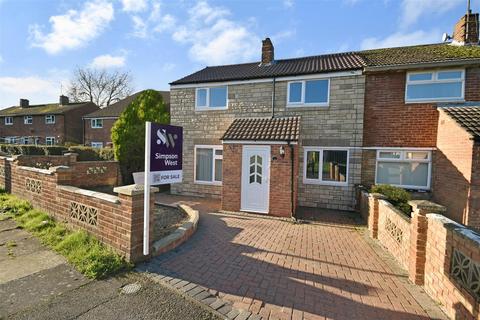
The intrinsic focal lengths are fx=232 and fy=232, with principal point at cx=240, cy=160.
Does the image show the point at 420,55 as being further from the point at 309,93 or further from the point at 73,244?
the point at 73,244

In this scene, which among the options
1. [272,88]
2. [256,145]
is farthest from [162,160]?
[272,88]

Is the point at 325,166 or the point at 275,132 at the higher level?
the point at 275,132

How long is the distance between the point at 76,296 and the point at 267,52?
40.1ft

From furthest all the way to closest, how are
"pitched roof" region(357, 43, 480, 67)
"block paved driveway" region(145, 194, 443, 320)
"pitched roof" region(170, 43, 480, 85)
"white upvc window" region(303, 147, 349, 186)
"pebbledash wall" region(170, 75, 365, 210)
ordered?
1. "white upvc window" region(303, 147, 349, 186)
2. "pebbledash wall" region(170, 75, 365, 210)
3. "pitched roof" region(170, 43, 480, 85)
4. "pitched roof" region(357, 43, 480, 67)
5. "block paved driveway" region(145, 194, 443, 320)

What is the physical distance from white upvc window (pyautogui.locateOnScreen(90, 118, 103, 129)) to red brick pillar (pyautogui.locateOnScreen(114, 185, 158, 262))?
27.3 meters

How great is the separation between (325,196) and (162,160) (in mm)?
7330

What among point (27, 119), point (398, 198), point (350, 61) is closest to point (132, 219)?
point (398, 198)

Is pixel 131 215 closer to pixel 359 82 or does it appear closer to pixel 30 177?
pixel 30 177

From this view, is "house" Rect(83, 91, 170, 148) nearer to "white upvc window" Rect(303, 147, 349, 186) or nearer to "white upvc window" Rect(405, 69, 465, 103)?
"white upvc window" Rect(303, 147, 349, 186)

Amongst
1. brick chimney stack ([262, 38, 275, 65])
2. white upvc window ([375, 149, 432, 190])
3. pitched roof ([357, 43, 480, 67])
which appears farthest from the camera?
brick chimney stack ([262, 38, 275, 65])

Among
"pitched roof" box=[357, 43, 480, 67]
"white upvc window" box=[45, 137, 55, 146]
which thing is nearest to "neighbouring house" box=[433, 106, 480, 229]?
"pitched roof" box=[357, 43, 480, 67]

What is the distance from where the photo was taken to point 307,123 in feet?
31.6

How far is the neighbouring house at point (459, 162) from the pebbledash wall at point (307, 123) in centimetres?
250

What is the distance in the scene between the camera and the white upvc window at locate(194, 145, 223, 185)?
10.8 meters
